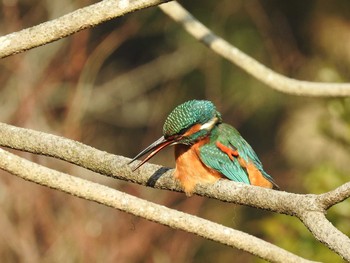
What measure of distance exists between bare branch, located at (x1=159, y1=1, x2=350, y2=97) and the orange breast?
2.19 feet

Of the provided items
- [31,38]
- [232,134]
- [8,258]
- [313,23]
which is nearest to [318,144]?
[313,23]

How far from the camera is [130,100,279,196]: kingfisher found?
2.97 meters

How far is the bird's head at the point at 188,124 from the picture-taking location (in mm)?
2965

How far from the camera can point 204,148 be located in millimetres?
3189

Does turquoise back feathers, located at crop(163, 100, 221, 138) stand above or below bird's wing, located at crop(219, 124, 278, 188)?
above

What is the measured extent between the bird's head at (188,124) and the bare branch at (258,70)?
527 millimetres

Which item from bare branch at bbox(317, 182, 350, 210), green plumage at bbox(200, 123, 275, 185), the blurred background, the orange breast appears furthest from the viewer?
the blurred background

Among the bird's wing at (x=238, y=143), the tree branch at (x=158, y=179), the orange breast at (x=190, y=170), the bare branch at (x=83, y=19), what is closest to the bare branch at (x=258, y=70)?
the bird's wing at (x=238, y=143)

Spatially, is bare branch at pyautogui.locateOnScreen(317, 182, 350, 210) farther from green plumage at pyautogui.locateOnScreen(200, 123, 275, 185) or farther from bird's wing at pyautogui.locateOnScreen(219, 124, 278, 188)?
bird's wing at pyautogui.locateOnScreen(219, 124, 278, 188)

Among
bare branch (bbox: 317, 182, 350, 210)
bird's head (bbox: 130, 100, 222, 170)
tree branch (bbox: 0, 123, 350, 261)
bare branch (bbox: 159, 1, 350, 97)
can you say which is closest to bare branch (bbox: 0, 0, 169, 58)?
tree branch (bbox: 0, 123, 350, 261)

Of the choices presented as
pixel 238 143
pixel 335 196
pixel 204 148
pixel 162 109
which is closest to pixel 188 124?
pixel 204 148

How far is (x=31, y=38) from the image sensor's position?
251cm

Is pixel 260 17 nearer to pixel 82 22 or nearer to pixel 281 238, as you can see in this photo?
pixel 281 238

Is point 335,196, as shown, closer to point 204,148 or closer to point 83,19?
point 83,19
